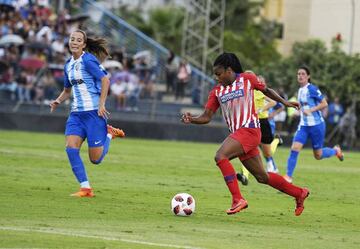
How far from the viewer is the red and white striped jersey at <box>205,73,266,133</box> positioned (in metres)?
13.7

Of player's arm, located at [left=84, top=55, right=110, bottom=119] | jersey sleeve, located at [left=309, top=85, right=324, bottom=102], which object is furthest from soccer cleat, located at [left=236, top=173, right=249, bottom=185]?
player's arm, located at [left=84, top=55, right=110, bottom=119]

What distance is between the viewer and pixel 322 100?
71.4 feet

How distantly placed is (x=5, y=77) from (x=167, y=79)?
7.10 meters

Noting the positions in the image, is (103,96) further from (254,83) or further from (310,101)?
→ (310,101)

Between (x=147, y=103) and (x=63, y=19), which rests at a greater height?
(x=63, y=19)

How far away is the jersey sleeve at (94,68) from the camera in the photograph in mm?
15461

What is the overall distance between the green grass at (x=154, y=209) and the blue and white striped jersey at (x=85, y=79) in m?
1.44

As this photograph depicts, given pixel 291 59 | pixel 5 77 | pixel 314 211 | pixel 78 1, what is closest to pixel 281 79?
pixel 291 59

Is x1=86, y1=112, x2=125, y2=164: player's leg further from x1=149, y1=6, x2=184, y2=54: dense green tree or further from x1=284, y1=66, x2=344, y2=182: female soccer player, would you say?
x1=149, y1=6, x2=184, y2=54: dense green tree

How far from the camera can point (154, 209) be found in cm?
1446

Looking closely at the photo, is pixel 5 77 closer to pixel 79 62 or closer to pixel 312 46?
pixel 312 46

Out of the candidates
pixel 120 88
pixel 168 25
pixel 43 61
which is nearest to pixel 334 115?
pixel 120 88

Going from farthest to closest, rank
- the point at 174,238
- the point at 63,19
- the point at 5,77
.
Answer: the point at 63,19 → the point at 5,77 → the point at 174,238

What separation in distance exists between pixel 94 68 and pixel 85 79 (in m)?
0.25
